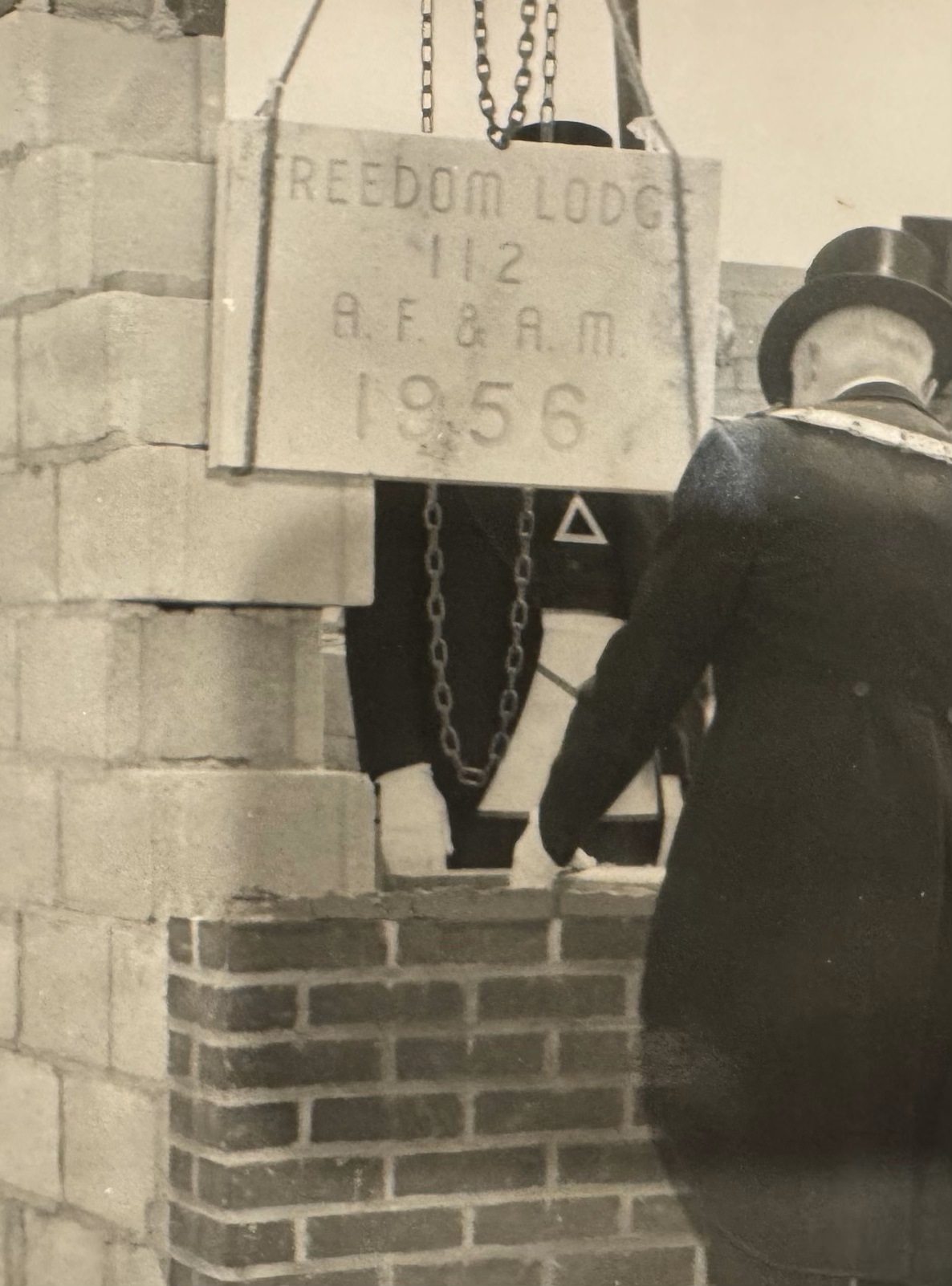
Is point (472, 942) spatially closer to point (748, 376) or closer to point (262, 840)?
point (262, 840)

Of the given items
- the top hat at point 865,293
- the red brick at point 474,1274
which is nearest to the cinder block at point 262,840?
the red brick at point 474,1274

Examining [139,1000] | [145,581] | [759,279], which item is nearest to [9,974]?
[139,1000]

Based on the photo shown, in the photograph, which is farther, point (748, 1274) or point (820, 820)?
point (748, 1274)

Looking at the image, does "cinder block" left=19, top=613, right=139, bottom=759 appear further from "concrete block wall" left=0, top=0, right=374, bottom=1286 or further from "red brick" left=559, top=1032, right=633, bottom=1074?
"red brick" left=559, top=1032, right=633, bottom=1074

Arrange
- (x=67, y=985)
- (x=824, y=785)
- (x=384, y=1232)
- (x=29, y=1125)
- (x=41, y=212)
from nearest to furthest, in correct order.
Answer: (x=824, y=785) < (x=384, y=1232) < (x=41, y=212) < (x=67, y=985) < (x=29, y=1125)

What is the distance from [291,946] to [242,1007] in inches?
4.6

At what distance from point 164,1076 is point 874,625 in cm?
130

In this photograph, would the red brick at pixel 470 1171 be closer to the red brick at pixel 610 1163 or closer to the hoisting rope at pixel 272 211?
the red brick at pixel 610 1163

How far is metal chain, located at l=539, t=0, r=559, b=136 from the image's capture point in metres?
3.39

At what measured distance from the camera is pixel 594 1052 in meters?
3.41

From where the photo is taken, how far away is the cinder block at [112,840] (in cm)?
336

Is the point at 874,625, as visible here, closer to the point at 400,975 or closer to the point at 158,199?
the point at 400,975

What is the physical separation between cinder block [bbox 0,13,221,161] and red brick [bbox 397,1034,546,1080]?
1428 millimetres

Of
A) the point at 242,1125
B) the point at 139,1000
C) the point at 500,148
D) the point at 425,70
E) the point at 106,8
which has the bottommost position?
the point at 242,1125
